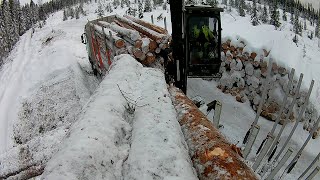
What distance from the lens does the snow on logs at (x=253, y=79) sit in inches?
397

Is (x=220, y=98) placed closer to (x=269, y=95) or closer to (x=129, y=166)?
(x=269, y=95)

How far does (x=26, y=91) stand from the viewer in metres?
15.3

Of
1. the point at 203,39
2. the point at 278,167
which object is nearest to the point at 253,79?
the point at 203,39

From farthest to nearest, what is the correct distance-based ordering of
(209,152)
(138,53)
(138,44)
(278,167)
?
(138,44), (138,53), (278,167), (209,152)

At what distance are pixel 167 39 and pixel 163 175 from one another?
6.48 metres

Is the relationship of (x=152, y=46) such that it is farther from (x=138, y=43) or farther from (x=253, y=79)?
(x=253, y=79)

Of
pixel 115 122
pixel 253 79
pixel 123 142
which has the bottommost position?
pixel 253 79

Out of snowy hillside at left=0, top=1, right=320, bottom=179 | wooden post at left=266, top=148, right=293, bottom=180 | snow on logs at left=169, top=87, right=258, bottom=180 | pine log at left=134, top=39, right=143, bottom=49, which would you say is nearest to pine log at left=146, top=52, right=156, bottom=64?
pine log at left=134, top=39, right=143, bottom=49

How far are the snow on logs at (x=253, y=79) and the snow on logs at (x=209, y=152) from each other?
5.16 m

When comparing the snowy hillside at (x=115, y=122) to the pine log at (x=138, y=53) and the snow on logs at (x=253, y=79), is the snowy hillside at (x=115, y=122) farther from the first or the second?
the pine log at (x=138, y=53)

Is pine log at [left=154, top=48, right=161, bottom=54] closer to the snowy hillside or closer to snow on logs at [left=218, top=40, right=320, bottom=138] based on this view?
the snowy hillside

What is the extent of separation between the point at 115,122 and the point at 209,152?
125cm

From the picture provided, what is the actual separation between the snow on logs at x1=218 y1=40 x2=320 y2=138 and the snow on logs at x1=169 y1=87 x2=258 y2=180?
5.16 meters

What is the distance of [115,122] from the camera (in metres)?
4.65
